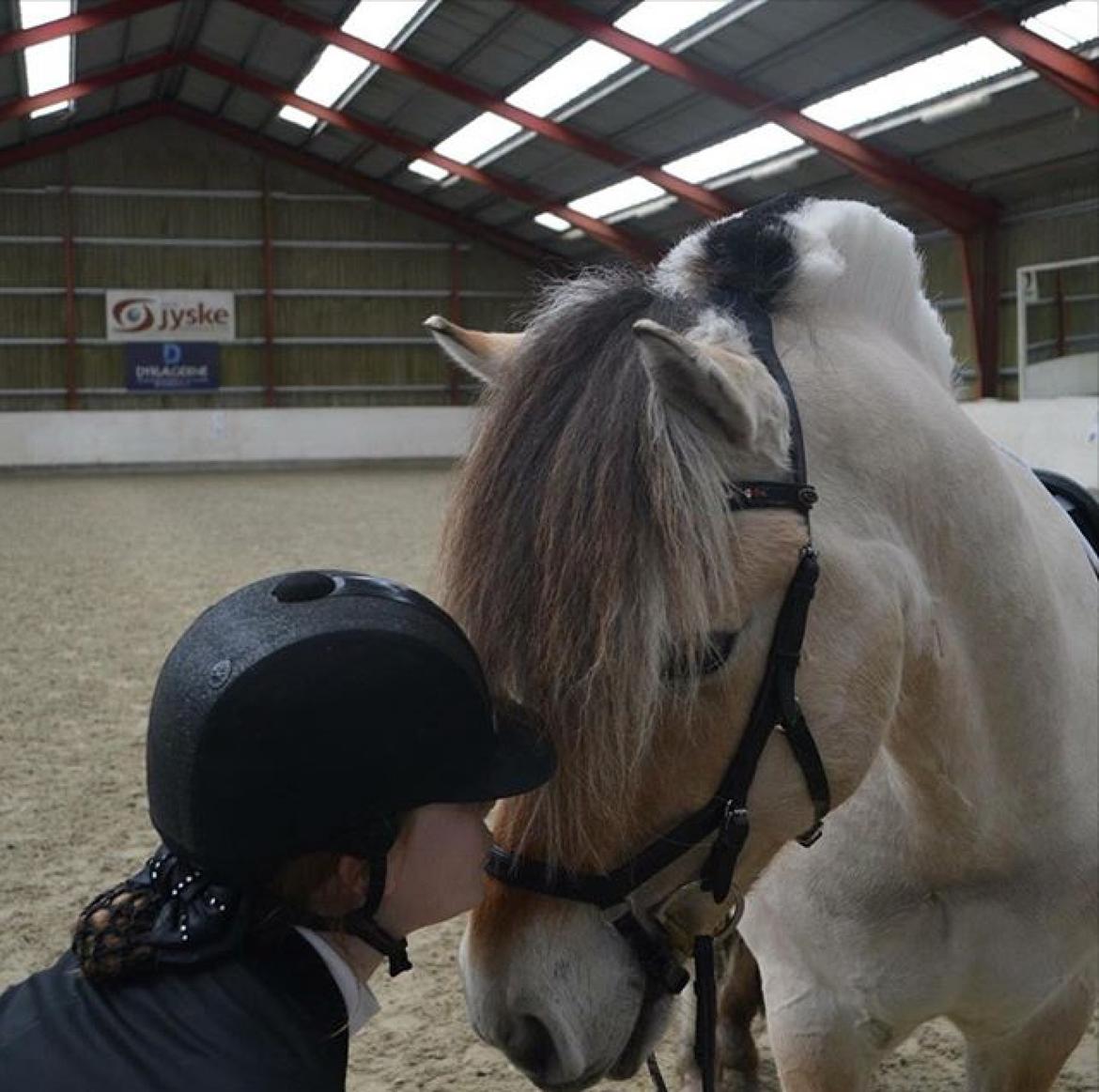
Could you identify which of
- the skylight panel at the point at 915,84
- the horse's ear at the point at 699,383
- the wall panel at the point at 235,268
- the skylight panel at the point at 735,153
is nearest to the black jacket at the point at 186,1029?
the horse's ear at the point at 699,383

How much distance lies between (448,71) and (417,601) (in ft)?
63.0

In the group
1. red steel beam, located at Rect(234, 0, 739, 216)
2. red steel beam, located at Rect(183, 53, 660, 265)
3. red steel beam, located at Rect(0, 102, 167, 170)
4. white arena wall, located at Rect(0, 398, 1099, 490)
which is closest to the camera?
red steel beam, located at Rect(234, 0, 739, 216)

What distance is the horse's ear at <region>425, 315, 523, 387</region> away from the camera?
5.94ft

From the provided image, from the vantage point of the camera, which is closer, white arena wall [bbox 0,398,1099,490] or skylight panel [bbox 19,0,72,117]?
skylight panel [bbox 19,0,72,117]

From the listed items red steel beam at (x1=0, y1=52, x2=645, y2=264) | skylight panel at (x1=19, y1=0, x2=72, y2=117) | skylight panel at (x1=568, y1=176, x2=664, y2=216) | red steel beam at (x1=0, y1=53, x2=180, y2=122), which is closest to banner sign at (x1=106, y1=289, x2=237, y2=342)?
skylight panel at (x1=19, y1=0, x2=72, y2=117)

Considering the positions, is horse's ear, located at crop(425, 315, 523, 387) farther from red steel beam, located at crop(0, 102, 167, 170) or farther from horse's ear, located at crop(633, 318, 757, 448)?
red steel beam, located at crop(0, 102, 167, 170)

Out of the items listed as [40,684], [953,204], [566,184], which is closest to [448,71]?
[566,184]

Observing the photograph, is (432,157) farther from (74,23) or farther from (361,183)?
(74,23)

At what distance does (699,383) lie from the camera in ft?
4.81

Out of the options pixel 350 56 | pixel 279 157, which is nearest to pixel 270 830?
pixel 350 56

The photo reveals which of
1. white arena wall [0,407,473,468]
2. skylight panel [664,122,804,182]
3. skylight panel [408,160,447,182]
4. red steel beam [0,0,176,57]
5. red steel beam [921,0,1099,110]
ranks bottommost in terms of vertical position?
white arena wall [0,407,473,468]

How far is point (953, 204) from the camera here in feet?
61.5

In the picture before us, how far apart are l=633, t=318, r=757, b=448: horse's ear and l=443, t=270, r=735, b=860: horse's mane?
0.03 m

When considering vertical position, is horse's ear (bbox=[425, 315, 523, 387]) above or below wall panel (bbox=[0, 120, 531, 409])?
below
